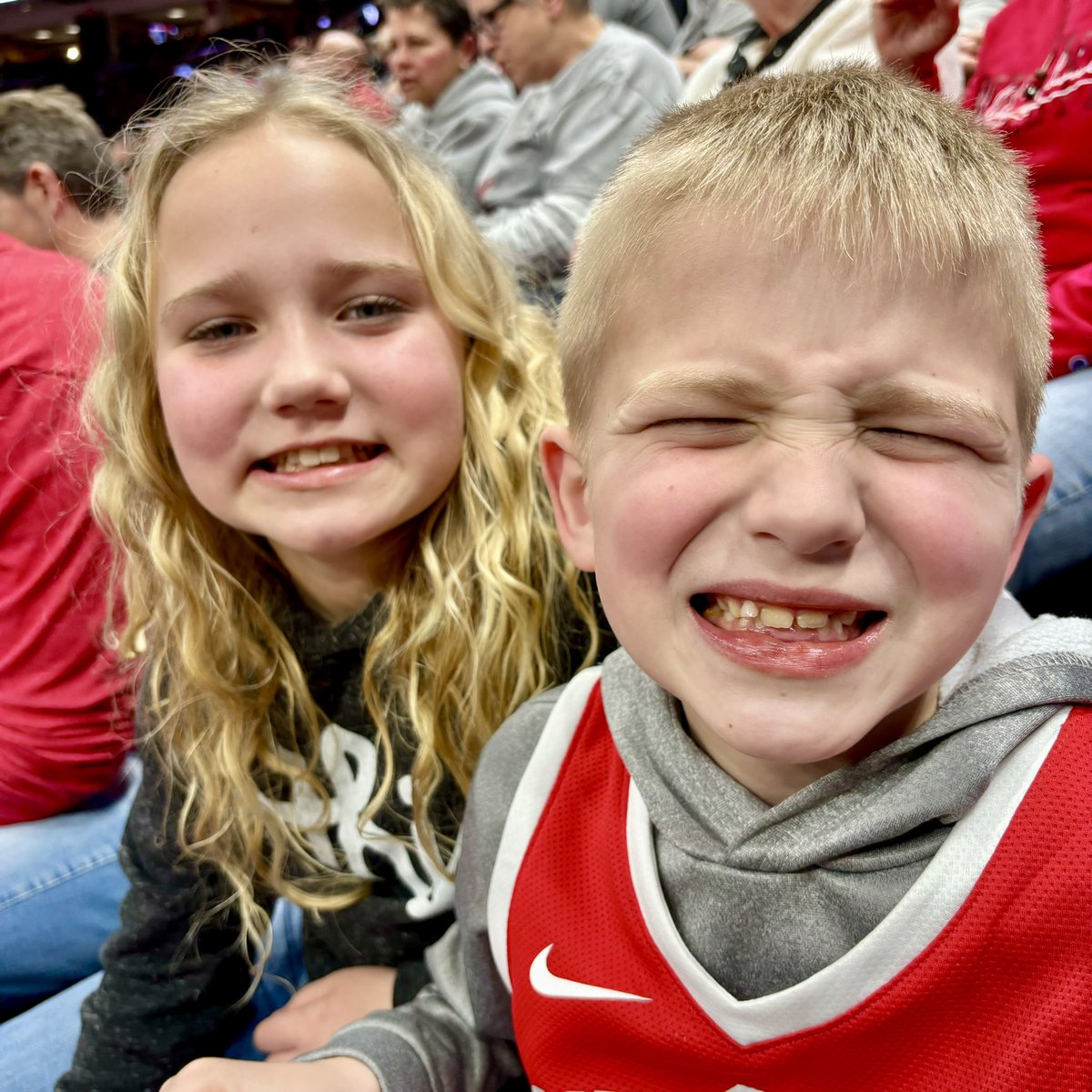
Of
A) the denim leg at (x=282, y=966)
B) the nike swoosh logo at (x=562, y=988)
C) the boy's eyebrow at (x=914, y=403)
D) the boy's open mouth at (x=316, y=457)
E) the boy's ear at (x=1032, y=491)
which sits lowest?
the denim leg at (x=282, y=966)

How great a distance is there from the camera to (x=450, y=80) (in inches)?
135

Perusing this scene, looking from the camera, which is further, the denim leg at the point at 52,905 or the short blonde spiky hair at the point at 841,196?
the denim leg at the point at 52,905

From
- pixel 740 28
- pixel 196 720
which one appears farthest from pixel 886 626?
pixel 740 28

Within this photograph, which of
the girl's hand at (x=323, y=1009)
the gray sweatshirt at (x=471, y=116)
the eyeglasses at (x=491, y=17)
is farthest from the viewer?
the gray sweatshirt at (x=471, y=116)

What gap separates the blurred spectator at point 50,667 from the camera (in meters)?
1.41

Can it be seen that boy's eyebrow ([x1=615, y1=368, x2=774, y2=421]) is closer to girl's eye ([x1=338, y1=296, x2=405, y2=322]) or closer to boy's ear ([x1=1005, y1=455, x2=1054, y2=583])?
boy's ear ([x1=1005, y1=455, x2=1054, y2=583])

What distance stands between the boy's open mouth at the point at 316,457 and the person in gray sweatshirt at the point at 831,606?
12.9 inches

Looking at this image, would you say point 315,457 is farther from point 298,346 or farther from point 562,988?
point 562,988

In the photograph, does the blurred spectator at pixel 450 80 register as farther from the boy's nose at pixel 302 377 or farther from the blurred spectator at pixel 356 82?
the boy's nose at pixel 302 377

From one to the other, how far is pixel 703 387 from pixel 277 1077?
2.31 feet

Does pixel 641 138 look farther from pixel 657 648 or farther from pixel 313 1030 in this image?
pixel 313 1030

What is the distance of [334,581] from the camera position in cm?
114

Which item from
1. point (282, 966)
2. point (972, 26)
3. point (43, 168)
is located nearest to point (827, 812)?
point (282, 966)

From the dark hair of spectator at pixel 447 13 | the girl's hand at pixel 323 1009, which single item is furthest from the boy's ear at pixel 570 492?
the dark hair of spectator at pixel 447 13
